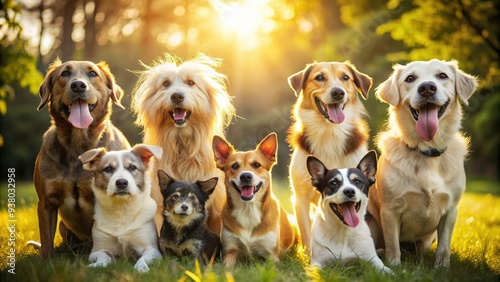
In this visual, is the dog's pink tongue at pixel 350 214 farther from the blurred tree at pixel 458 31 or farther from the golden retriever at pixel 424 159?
the blurred tree at pixel 458 31

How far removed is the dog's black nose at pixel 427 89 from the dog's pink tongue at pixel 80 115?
10.5ft

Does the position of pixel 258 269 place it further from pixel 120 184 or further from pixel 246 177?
pixel 120 184

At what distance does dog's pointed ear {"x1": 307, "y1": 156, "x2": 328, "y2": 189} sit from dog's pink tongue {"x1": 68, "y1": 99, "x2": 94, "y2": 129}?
2.21 metres

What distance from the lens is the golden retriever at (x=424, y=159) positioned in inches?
197

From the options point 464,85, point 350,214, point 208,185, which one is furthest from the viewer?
point 208,185

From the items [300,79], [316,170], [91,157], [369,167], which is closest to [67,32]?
[300,79]

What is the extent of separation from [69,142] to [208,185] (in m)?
1.46

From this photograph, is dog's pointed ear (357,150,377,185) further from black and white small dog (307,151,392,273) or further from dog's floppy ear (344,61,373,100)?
dog's floppy ear (344,61,373,100)

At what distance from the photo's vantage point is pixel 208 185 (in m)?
5.27

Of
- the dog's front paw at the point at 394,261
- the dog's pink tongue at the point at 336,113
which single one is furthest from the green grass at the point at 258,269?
the dog's pink tongue at the point at 336,113

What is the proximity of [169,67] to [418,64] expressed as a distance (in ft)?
9.03

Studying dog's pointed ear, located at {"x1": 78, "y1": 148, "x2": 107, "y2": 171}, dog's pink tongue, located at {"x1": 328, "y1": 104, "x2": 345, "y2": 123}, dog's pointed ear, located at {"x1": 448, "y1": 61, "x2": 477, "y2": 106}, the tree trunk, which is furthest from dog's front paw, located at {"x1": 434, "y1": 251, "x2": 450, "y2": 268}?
the tree trunk

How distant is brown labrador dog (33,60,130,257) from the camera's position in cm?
520

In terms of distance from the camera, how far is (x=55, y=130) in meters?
5.41
